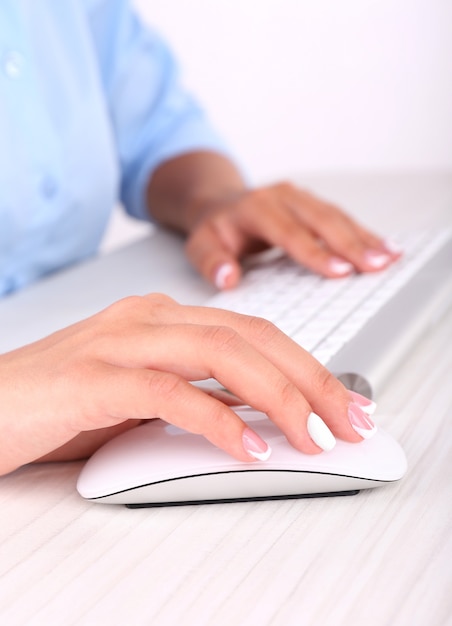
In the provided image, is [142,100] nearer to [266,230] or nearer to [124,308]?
[266,230]

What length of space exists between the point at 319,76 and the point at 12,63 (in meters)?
2.37

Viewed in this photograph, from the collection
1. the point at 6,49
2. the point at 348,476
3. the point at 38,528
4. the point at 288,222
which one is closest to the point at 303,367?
the point at 348,476

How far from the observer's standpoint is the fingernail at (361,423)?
0.55 metres

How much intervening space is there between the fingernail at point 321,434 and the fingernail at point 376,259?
37cm

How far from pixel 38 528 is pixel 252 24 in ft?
9.83

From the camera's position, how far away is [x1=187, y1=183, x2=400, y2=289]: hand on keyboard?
899 mm

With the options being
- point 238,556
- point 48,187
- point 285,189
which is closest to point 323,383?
point 238,556

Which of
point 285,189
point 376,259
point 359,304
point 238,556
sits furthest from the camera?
point 285,189

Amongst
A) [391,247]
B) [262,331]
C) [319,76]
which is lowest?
[319,76]

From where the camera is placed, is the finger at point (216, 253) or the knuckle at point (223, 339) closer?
the knuckle at point (223, 339)

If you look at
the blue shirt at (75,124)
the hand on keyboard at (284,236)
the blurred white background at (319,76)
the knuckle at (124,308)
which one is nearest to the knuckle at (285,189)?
the hand on keyboard at (284,236)

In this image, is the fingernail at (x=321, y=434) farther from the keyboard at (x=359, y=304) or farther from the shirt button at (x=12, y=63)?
the shirt button at (x=12, y=63)

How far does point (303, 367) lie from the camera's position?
57 centimetres

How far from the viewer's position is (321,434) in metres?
0.53
